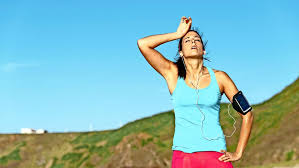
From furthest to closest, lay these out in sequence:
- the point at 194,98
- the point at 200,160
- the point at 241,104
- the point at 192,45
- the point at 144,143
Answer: the point at 144,143, the point at 192,45, the point at 241,104, the point at 194,98, the point at 200,160

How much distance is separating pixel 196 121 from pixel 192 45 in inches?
33.1

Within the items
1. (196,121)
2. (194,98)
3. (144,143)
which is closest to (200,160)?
(196,121)

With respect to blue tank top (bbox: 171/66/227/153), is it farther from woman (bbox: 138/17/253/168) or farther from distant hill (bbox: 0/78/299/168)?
distant hill (bbox: 0/78/299/168)

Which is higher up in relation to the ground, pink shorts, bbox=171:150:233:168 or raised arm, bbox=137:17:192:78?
raised arm, bbox=137:17:192:78

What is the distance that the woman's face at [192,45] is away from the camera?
433 cm

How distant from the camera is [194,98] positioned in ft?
13.3

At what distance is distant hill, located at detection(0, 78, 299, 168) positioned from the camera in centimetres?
2253

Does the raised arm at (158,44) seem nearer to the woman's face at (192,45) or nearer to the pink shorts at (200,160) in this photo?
the woman's face at (192,45)

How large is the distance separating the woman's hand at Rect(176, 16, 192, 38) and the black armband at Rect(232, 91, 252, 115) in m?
0.85

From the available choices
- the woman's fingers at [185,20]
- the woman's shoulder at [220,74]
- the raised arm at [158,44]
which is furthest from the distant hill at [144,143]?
the woman's fingers at [185,20]

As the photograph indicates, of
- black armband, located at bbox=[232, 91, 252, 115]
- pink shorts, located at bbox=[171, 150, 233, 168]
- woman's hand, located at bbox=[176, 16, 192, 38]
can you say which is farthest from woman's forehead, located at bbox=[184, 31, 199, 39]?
pink shorts, located at bbox=[171, 150, 233, 168]

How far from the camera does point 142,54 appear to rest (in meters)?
4.40

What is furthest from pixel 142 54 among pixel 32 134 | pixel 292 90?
pixel 32 134

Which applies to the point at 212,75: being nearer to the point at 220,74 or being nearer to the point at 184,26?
the point at 220,74
